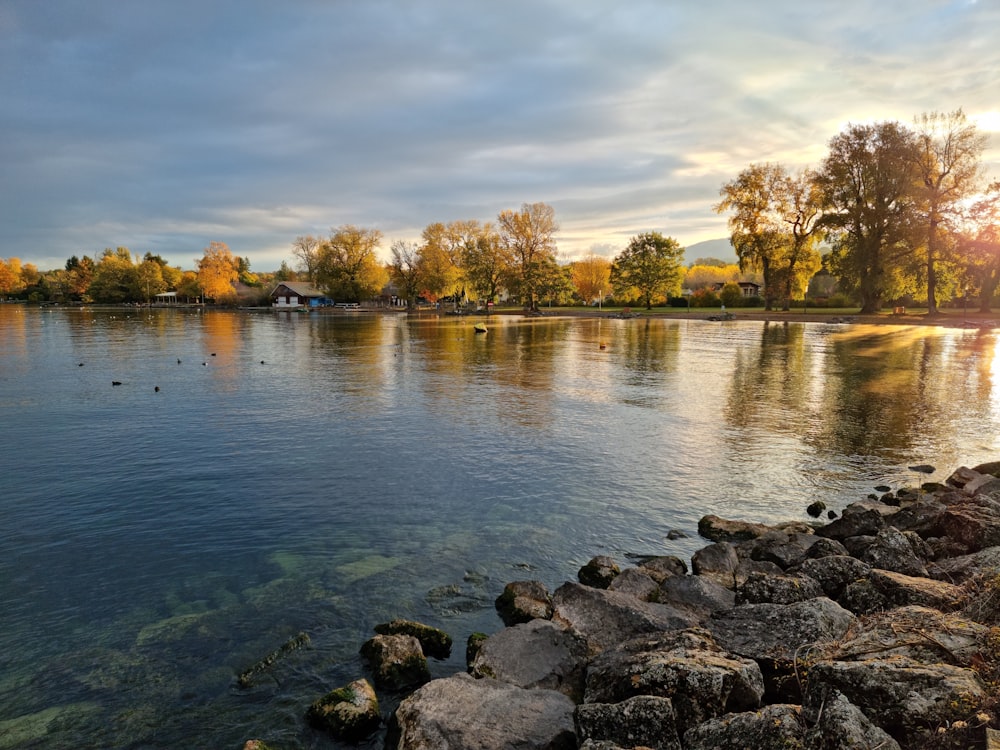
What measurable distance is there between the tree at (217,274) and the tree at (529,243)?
334 feet

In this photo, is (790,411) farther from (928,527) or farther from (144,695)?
(144,695)

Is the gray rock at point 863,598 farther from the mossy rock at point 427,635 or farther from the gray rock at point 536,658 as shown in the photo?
the mossy rock at point 427,635

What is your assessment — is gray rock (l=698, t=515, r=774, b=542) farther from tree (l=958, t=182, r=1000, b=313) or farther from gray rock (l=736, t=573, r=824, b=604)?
tree (l=958, t=182, r=1000, b=313)

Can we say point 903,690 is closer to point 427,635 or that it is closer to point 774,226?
point 427,635

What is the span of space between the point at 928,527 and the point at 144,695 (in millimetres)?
14199

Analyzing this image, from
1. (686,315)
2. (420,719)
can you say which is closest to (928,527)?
(420,719)

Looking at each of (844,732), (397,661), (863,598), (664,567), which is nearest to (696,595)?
(664,567)

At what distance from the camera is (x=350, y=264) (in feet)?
500

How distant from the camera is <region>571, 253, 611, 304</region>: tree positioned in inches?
6526

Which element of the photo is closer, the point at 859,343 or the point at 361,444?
the point at 361,444

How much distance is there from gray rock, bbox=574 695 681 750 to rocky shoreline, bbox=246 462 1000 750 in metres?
0.01

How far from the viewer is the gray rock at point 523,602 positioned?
384 inches

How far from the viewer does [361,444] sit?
20.9m

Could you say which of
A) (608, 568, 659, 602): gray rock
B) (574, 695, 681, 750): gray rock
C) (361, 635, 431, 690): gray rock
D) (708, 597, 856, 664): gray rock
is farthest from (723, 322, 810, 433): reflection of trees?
(574, 695, 681, 750): gray rock
